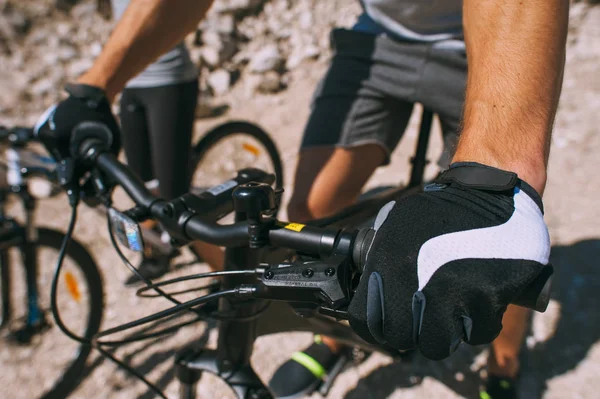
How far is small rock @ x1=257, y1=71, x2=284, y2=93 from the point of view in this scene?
6523 millimetres

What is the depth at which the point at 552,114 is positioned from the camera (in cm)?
89

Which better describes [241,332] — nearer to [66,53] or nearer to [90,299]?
[90,299]

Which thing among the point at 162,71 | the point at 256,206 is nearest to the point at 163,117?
the point at 162,71

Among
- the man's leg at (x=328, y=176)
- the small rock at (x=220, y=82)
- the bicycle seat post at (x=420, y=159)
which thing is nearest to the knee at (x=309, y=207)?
the man's leg at (x=328, y=176)

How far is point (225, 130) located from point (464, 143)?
272cm

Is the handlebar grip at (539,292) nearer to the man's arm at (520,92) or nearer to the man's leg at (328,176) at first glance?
the man's arm at (520,92)

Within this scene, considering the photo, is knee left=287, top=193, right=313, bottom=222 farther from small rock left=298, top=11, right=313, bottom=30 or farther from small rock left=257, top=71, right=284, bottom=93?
small rock left=298, top=11, right=313, bottom=30

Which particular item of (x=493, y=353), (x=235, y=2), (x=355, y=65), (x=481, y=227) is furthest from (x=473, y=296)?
(x=235, y=2)

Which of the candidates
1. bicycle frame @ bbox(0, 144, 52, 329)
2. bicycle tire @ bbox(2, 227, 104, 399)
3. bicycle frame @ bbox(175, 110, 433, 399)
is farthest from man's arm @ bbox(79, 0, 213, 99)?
bicycle tire @ bbox(2, 227, 104, 399)

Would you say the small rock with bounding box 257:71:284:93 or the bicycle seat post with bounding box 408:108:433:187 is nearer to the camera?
the bicycle seat post with bounding box 408:108:433:187

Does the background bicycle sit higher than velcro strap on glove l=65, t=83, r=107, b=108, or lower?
lower

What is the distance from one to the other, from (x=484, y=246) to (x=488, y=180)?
0.14 meters

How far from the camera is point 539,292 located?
736 millimetres

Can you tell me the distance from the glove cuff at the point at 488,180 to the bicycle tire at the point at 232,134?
2.38 meters
